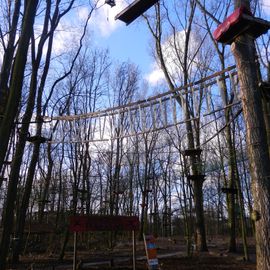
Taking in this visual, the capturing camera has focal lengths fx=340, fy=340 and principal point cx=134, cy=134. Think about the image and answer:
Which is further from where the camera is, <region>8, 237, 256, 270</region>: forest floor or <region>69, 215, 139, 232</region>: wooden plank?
<region>8, 237, 256, 270</region>: forest floor

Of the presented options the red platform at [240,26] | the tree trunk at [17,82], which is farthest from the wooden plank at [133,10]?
the tree trunk at [17,82]

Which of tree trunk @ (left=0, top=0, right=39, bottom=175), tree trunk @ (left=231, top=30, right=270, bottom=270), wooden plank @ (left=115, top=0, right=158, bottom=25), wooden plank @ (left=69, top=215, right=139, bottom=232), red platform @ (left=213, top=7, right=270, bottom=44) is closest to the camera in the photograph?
wooden plank @ (left=115, top=0, right=158, bottom=25)

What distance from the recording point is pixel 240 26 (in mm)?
5309

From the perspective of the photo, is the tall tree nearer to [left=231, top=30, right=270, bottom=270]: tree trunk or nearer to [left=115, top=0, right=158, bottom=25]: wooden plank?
[left=231, top=30, right=270, bottom=270]: tree trunk

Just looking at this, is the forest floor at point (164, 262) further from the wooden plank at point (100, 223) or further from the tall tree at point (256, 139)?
the tall tree at point (256, 139)

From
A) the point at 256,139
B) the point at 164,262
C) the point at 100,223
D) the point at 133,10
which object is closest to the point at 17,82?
the point at 133,10

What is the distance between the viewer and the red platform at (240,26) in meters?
5.14

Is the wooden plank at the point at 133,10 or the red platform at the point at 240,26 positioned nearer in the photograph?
the wooden plank at the point at 133,10

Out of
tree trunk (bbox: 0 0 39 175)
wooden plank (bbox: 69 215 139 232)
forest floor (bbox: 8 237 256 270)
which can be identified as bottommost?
forest floor (bbox: 8 237 256 270)

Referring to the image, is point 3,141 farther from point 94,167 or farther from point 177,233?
point 177,233

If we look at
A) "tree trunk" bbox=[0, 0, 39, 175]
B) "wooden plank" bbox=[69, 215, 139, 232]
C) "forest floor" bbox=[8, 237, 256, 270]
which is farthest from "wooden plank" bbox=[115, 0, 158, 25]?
"forest floor" bbox=[8, 237, 256, 270]

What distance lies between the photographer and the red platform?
514 cm

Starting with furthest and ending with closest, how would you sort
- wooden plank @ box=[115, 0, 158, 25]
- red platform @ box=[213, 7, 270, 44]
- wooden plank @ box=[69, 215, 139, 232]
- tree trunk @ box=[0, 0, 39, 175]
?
wooden plank @ box=[69, 215, 139, 232]
tree trunk @ box=[0, 0, 39, 175]
red platform @ box=[213, 7, 270, 44]
wooden plank @ box=[115, 0, 158, 25]

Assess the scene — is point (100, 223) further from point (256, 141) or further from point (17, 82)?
point (256, 141)
